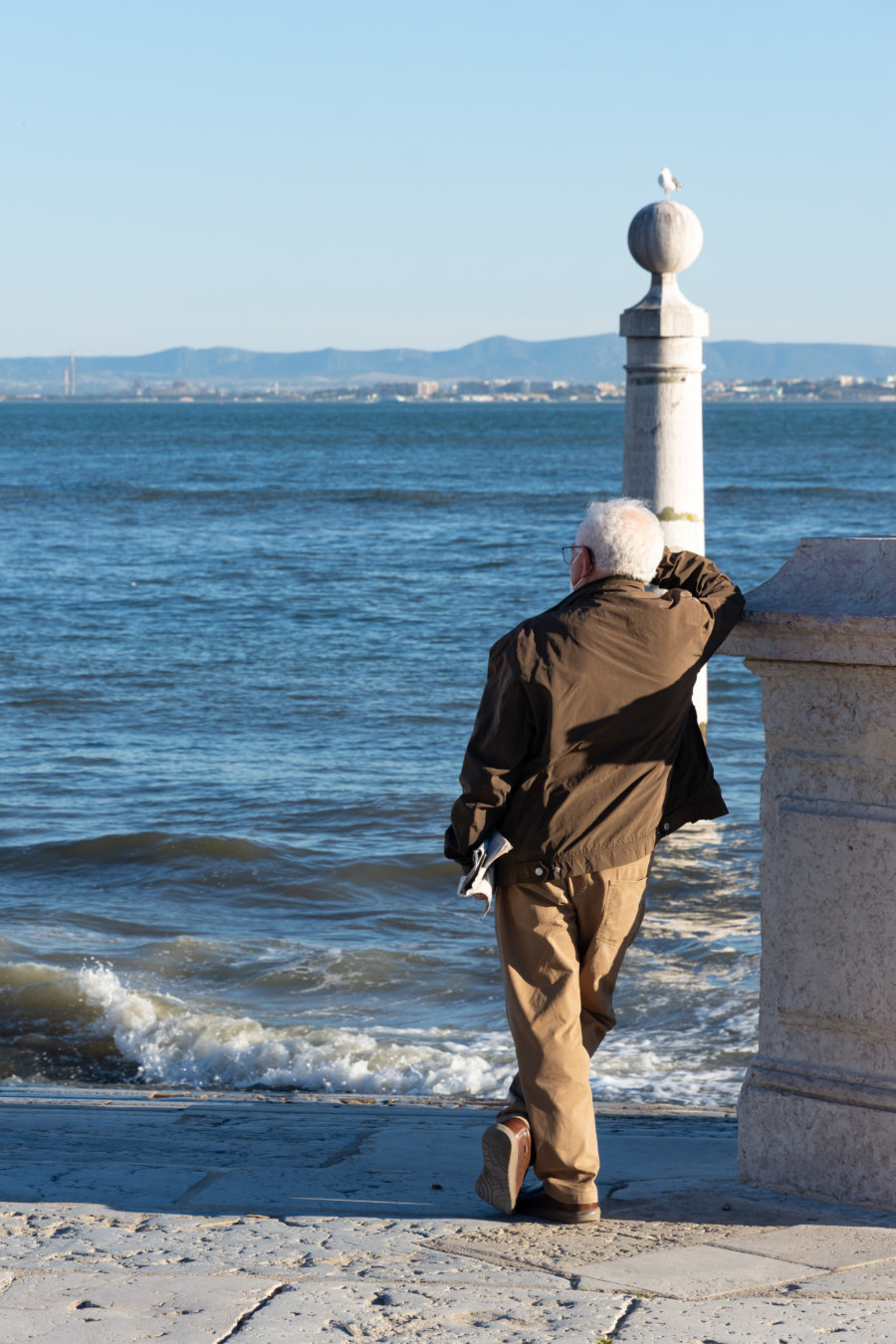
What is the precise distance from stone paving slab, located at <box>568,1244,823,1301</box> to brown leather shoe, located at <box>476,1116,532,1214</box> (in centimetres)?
37

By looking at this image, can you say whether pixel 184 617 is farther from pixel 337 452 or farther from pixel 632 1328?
Result: pixel 337 452

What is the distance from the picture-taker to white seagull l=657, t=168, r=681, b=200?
359 inches

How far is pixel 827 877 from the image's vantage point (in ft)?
9.91

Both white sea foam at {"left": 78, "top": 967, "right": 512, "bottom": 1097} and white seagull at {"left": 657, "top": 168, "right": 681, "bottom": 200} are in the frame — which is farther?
white seagull at {"left": 657, "top": 168, "right": 681, "bottom": 200}

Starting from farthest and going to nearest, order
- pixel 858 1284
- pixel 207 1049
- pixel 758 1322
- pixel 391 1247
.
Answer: pixel 207 1049, pixel 391 1247, pixel 858 1284, pixel 758 1322

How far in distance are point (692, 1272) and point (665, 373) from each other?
719 cm

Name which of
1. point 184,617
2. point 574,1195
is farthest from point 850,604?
point 184,617

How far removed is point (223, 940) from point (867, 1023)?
4.83 m

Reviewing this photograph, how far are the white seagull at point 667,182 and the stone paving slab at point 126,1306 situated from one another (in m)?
8.07

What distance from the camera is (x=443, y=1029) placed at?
240 inches

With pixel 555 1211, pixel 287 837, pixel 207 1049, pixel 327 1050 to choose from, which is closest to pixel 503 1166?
pixel 555 1211

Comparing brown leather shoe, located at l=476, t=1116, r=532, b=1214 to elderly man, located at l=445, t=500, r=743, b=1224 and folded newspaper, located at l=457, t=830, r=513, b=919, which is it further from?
folded newspaper, located at l=457, t=830, r=513, b=919

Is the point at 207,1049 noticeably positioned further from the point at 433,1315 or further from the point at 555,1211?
the point at 433,1315

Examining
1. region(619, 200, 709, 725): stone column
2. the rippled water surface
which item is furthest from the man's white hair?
region(619, 200, 709, 725): stone column
